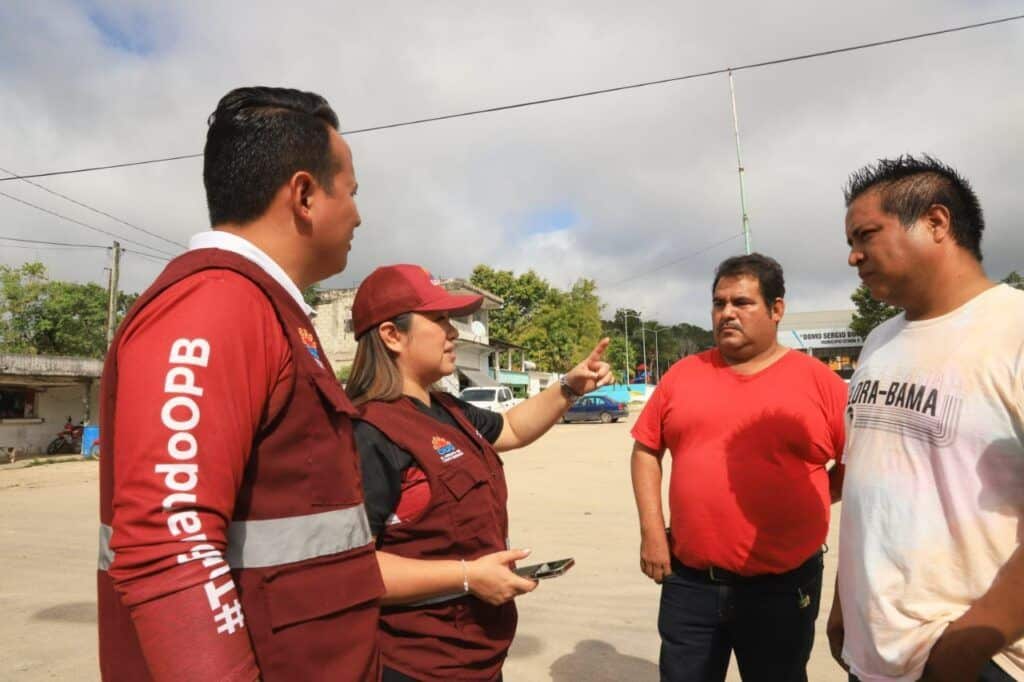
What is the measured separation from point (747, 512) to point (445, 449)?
135 cm

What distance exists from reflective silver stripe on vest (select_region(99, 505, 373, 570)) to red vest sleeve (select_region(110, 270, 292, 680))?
91mm

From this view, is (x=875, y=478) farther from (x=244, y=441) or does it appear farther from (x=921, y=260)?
(x=244, y=441)

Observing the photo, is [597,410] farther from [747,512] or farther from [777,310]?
[747,512]

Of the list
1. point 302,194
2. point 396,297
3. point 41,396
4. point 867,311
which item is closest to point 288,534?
point 302,194

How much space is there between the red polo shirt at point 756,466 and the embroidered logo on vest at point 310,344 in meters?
1.90

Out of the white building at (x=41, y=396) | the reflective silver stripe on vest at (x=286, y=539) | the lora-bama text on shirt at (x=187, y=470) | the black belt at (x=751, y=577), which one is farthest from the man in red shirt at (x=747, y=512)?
the white building at (x=41, y=396)

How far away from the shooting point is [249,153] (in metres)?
1.30

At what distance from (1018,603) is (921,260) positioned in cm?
86

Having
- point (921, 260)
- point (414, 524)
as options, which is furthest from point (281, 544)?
point (921, 260)

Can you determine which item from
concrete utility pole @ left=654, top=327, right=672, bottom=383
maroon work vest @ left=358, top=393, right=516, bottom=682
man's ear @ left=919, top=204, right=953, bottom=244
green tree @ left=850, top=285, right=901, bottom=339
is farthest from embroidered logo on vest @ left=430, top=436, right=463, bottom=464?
concrete utility pole @ left=654, top=327, right=672, bottom=383

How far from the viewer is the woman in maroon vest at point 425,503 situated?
5.93ft

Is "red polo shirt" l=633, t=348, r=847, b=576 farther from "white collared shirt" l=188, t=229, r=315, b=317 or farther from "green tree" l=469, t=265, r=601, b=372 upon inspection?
"green tree" l=469, t=265, r=601, b=372

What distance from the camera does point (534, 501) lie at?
9477 mm

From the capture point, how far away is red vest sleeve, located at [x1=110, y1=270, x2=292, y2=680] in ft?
3.19
